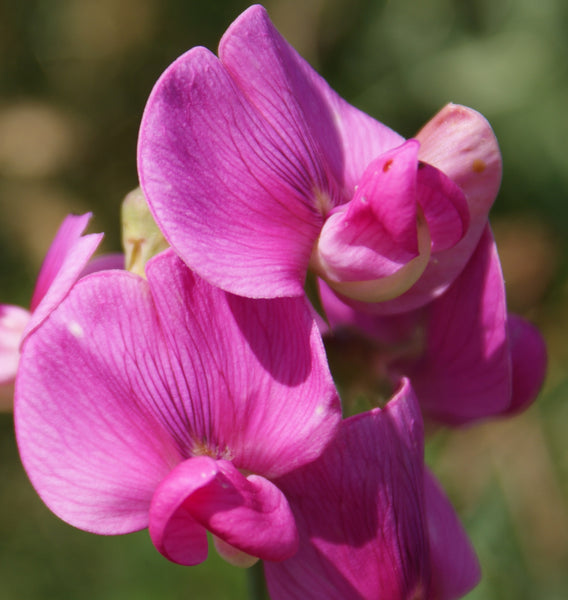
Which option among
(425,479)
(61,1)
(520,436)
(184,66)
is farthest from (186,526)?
(61,1)

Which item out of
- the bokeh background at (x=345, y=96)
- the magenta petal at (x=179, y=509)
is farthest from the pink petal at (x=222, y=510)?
the bokeh background at (x=345, y=96)

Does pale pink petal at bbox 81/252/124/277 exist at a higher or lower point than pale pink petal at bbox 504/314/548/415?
higher

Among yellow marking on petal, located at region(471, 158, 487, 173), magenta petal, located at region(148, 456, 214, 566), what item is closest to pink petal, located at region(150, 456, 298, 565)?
magenta petal, located at region(148, 456, 214, 566)

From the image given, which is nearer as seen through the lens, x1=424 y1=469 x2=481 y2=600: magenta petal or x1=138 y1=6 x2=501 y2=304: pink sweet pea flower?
x1=138 y1=6 x2=501 y2=304: pink sweet pea flower

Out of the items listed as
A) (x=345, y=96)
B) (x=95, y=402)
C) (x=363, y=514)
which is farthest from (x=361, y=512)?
(x=345, y=96)

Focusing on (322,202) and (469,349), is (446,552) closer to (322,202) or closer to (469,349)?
(469,349)

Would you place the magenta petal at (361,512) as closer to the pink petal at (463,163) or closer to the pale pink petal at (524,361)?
the pink petal at (463,163)

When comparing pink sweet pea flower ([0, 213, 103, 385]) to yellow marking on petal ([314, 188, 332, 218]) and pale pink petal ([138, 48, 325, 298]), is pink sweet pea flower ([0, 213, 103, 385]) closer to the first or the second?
pale pink petal ([138, 48, 325, 298])
